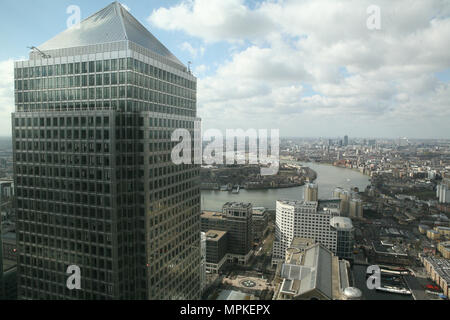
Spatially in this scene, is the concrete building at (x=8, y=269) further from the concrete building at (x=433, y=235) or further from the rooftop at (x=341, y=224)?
the concrete building at (x=433, y=235)

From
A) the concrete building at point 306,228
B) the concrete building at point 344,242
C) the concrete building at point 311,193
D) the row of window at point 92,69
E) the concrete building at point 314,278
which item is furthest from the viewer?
the concrete building at point 311,193

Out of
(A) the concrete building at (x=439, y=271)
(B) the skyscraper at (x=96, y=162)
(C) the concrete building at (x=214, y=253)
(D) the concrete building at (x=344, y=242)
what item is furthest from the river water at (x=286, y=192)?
(B) the skyscraper at (x=96, y=162)

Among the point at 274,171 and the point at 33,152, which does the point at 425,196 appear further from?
the point at 33,152

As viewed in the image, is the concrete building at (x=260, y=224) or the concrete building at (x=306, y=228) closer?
the concrete building at (x=306, y=228)

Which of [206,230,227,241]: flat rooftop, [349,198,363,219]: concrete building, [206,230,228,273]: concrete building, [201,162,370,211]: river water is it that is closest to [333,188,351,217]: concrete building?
[349,198,363,219]: concrete building

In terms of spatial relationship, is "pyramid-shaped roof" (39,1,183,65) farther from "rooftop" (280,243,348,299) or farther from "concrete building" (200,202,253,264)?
"concrete building" (200,202,253,264)

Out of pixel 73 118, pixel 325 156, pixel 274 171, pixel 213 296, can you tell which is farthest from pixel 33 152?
pixel 325 156

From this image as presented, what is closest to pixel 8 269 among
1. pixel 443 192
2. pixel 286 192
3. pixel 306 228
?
pixel 306 228

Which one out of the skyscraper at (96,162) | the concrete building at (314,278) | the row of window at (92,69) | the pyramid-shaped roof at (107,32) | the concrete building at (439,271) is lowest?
the concrete building at (439,271)
